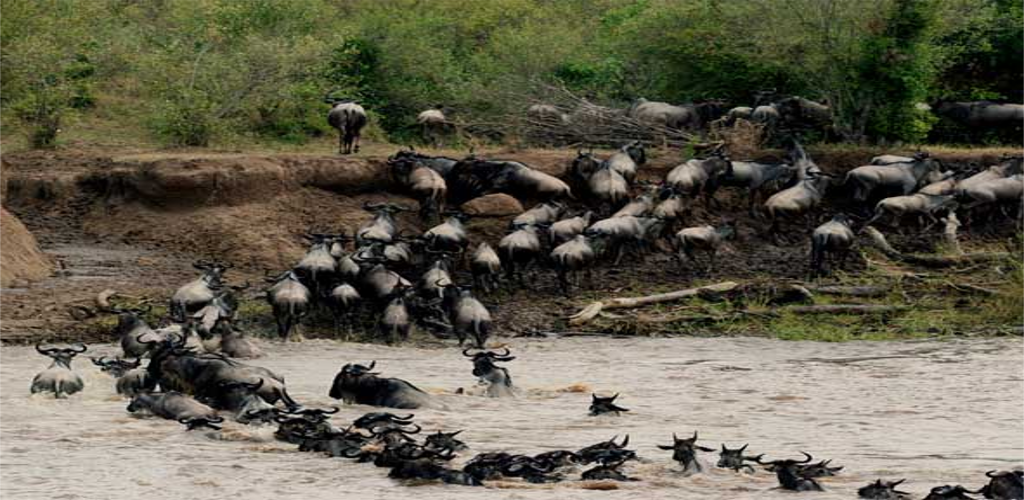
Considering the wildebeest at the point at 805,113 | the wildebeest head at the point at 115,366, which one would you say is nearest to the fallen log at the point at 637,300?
the wildebeest at the point at 805,113

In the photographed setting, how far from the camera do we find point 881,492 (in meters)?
10.7

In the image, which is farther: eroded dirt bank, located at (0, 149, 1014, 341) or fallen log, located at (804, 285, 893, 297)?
eroded dirt bank, located at (0, 149, 1014, 341)

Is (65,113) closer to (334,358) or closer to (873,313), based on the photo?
(334,358)

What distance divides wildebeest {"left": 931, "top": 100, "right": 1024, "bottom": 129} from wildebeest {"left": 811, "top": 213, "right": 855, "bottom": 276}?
7.04 m

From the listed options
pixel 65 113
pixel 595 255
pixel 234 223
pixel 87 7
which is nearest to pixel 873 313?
pixel 595 255

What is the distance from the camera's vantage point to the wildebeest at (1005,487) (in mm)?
10578

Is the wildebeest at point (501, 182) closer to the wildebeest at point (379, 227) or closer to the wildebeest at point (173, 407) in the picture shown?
the wildebeest at point (379, 227)

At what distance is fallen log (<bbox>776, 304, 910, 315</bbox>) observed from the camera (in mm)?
21406

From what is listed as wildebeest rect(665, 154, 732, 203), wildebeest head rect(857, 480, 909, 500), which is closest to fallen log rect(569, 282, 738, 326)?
wildebeest rect(665, 154, 732, 203)

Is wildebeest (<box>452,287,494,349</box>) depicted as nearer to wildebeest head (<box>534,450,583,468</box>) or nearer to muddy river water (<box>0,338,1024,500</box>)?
muddy river water (<box>0,338,1024,500</box>)

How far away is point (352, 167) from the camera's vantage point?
977 inches

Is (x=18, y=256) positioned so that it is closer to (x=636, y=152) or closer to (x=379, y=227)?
(x=379, y=227)

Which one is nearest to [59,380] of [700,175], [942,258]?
[700,175]

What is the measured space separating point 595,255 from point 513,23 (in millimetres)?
17004
